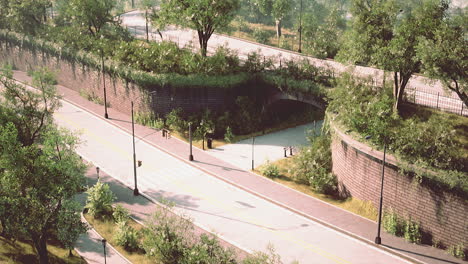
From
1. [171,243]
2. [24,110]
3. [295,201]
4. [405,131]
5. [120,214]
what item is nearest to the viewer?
[171,243]

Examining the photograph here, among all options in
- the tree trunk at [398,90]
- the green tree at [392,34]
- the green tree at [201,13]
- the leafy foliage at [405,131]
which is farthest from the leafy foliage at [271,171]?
the green tree at [201,13]

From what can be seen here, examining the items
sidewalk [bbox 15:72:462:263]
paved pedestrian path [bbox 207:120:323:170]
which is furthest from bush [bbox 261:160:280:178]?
paved pedestrian path [bbox 207:120:323:170]

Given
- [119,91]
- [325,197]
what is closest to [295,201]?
[325,197]

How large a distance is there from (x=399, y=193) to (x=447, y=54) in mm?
8714

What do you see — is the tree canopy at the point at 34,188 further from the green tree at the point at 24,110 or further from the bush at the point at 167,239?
the bush at the point at 167,239

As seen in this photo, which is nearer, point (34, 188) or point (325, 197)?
point (34, 188)

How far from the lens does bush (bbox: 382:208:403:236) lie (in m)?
31.2

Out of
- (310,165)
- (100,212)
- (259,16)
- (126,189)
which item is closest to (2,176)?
(100,212)

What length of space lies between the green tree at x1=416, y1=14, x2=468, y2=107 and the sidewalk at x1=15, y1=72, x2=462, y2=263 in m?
9.53

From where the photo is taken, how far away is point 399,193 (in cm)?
3119

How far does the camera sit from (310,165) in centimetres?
3812

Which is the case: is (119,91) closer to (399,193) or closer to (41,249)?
(41,249)

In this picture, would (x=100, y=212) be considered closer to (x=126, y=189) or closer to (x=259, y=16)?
(x=126, y=189)

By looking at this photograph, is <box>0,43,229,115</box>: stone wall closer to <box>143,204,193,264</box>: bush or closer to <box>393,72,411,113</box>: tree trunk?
<box>393,72,411,113</box>: tree trunk
